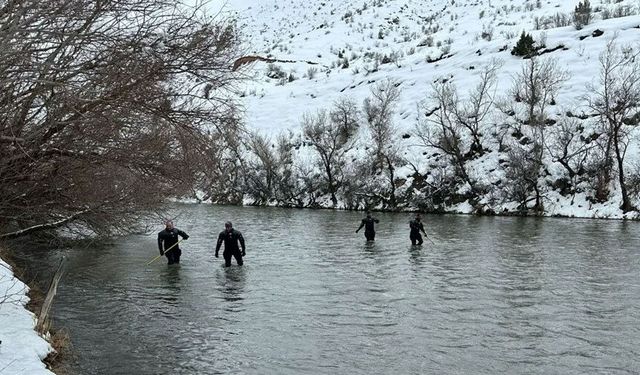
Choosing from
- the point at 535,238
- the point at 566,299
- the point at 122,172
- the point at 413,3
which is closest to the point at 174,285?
the point at 122,172

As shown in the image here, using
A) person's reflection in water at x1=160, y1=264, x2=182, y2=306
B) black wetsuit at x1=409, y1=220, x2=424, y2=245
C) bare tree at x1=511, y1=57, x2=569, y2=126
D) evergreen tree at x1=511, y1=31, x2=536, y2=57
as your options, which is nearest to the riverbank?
person's reflection in water at x1=160, y1=264, x2=182, y2=306

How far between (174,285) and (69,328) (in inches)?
194

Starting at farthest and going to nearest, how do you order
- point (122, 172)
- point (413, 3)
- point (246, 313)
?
point (413, 3)
point (122, 172)
point (246, 313)

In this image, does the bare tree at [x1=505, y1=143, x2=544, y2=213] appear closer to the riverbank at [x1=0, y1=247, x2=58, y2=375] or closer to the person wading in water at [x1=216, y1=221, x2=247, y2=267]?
the person wading in water at [x1=216, y1=221, x2=247, y2=267]

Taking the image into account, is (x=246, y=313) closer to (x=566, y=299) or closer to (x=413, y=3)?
(x=566, y=299)

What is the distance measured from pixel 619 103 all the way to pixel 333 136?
26202 mm

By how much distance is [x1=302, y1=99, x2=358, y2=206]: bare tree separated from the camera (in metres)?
56.0

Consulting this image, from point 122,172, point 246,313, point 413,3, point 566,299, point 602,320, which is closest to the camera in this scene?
point 602,320

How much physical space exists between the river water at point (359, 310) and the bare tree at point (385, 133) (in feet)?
89.0

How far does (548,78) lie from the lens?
→ 2005 inches

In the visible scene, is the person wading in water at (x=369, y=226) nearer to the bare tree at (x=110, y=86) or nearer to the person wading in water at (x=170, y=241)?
the person wading in water at (x=170, y=241)

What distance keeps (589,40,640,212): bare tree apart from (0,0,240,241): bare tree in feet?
118

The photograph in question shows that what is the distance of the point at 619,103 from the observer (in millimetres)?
43812

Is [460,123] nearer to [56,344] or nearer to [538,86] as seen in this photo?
[538,86]
